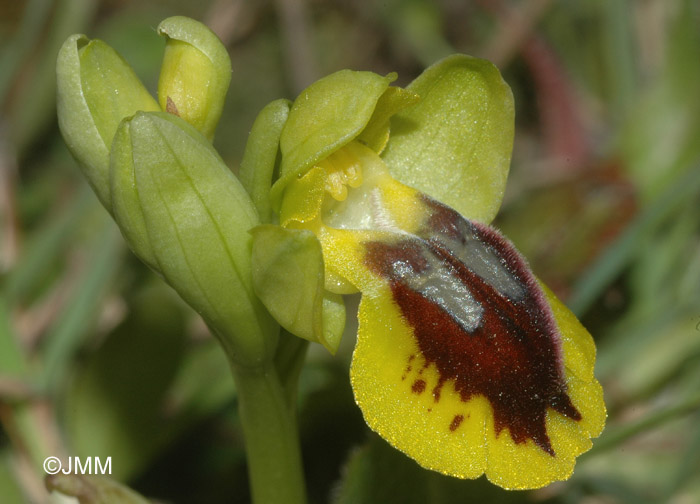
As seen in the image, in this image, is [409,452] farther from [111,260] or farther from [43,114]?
[43,114]

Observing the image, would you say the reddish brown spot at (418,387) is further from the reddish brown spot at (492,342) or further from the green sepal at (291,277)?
the green sepal at (291,277)

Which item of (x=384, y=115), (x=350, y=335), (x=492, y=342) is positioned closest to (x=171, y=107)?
(x=384, y=115)

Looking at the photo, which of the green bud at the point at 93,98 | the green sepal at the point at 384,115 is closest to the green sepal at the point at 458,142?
the green sepal at the point at 384,115

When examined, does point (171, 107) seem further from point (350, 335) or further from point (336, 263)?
point (350, 335)

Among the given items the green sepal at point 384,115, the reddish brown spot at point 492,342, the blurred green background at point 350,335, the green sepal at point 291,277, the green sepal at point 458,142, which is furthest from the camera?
the blurred green background at point 350,335

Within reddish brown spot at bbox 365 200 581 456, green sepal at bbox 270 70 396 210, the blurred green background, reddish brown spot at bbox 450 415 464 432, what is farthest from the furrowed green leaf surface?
the blurred green background

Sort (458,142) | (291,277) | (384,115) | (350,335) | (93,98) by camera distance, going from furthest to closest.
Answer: (350,335), (458,142), (384,115), (93,98), (291,277)
